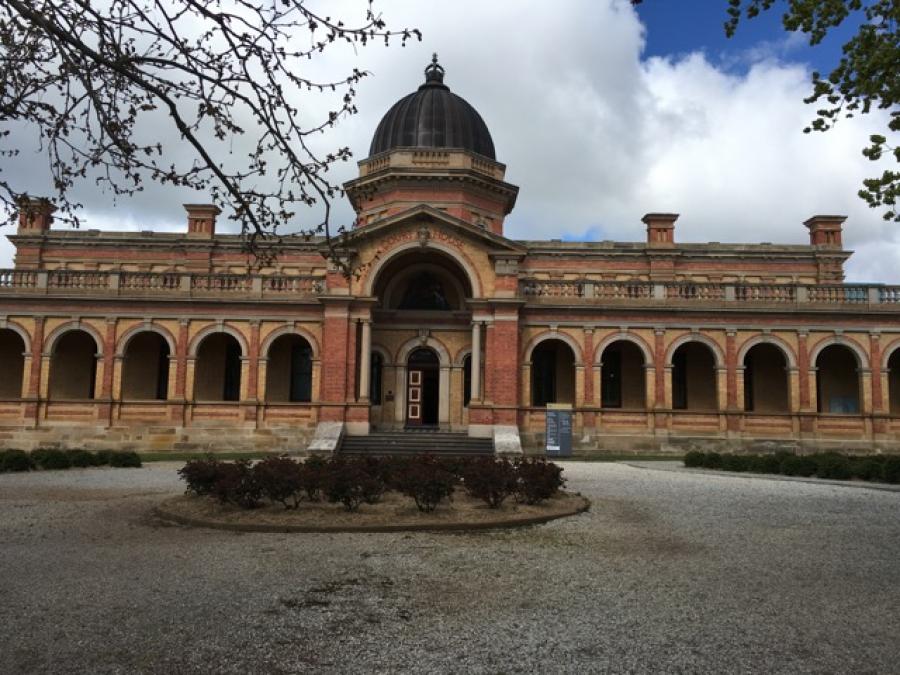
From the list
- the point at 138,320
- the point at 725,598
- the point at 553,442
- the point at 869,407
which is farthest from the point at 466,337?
the point at 725,598

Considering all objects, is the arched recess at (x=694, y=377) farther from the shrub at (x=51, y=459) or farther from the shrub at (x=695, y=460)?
the shrub at (x=51, y=459)

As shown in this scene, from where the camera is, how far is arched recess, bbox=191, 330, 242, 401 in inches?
1216

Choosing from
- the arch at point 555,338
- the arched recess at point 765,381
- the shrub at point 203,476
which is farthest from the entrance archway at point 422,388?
the shrub at point 203,476

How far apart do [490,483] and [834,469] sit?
12.1 meters

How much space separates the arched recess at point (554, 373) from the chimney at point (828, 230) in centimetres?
1579

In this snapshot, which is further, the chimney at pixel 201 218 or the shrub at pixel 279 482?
the chimney at pixel 201 218

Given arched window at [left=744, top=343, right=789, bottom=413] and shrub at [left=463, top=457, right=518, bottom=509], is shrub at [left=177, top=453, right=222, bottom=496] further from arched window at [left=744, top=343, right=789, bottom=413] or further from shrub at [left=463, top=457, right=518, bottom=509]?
arched window at [left=744, top=343, right=789, bottom=413]

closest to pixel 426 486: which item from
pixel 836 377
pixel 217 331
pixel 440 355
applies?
pixel 440 355

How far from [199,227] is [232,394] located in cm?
992

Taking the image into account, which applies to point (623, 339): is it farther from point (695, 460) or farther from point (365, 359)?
point (365, 359)

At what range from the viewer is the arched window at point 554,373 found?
3086 centimetres

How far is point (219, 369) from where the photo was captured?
31.1m

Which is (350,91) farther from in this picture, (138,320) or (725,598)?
(138,320)

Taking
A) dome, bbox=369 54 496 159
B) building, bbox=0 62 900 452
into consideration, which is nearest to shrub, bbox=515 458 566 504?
building, bbox=0 62 900 452
